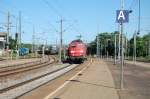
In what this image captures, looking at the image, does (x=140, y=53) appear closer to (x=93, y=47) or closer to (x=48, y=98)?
(x=93, y=47)

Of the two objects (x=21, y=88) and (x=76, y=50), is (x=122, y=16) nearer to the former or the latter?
(x=21, y=88)

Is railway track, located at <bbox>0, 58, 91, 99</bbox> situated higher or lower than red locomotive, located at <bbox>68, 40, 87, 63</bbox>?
lower

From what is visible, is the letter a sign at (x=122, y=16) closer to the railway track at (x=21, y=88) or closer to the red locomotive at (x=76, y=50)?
the railway track at (x=21, y=88)

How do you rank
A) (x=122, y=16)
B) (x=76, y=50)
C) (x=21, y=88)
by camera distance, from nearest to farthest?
(x=122, y=16)
(x=21, y=88)
(x=76, y=50)

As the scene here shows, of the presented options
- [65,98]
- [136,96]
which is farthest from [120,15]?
[65,98]

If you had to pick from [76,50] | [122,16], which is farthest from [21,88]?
[76,50]

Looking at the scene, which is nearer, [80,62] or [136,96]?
[136,96]

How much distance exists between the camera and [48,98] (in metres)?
16.7

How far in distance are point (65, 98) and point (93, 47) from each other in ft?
566

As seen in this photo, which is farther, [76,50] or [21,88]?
[76,50]

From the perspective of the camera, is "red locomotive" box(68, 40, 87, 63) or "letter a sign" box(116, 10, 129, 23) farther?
"red locomotive" box(68, 40, 87, 63)

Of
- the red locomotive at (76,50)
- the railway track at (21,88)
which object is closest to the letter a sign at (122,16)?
the railway track at (21,88)

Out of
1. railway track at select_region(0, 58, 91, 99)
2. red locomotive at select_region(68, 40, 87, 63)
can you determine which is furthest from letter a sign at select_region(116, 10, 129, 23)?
red locomotive at select_region(68, 40, 87, 63)

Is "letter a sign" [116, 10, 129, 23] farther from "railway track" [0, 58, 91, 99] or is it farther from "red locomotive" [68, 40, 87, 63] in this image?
"red locomotive" [68, 40, 87, 63]
